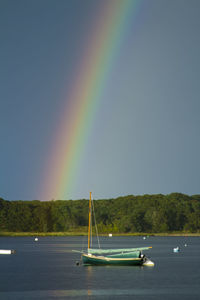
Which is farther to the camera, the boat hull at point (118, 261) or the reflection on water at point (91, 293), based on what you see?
the boat hull at point (118, 261)

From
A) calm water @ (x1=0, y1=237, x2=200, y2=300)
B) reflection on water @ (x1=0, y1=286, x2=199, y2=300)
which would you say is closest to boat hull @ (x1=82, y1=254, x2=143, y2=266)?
calm water @ (x1=0, y1=237, x2=200, y2=300)

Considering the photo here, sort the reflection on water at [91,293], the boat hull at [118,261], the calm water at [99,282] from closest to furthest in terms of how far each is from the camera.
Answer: the reflection on water at [91,293] → the calm water at [99,282] → the boat hull at [118,261]

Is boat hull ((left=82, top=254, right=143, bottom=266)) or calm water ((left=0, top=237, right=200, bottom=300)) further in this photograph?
boat hull ((left=82, top=254, right=143, bottom=266))

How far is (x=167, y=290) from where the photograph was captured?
212ft

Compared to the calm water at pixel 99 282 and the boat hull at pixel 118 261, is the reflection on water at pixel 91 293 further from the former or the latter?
the boat hull at pixel 118 261

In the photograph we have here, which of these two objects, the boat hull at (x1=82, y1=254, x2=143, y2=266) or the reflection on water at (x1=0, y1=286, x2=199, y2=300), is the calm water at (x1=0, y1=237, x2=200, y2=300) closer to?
the reflection on water at (x1=0, y1=286, x2=199, y2=300)

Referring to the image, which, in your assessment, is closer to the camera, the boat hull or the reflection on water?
the reflection on water

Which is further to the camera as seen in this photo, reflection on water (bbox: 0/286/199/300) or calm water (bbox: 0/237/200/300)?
calm water (bbox: 0/237/200/300)

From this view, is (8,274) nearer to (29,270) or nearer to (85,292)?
(29,270)

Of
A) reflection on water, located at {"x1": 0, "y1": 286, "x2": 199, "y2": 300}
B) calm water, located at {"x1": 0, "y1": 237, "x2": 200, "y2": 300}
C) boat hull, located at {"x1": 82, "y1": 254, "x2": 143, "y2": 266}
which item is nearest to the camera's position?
reflection on water, located at {"x1": 0, "y1": 286, "x2": 199, "y2": 300}

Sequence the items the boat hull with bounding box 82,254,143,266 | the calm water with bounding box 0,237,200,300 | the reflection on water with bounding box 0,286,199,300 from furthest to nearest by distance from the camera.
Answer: the boat hull with bounding box 82,254,143,266 < the calm water with bounding box 0,237,200,300 < the reflection on water with bounding box 0,286,199,300

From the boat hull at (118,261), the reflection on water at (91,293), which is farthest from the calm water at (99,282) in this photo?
the boat hull at (118,261)

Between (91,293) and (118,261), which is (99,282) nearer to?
(91,293)

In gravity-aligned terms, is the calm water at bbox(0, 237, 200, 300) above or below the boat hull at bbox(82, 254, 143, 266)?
below
